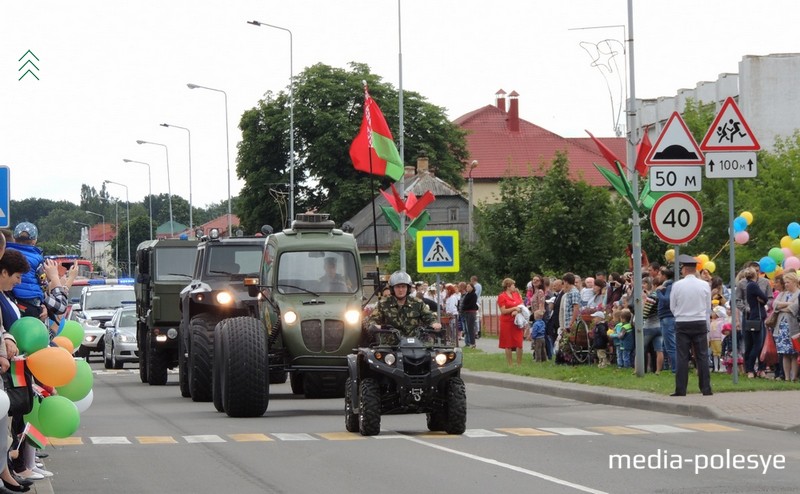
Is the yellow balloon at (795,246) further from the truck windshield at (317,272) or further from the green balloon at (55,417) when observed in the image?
the green balloon at (55,417)

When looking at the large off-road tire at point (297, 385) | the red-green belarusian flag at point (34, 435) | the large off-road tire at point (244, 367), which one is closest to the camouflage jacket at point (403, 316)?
the large off-road tire at point (244, 367)

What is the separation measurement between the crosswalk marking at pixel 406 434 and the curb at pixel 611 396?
0.62m

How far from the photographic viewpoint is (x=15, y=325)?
10820mm

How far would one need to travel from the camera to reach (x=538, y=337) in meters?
29.1

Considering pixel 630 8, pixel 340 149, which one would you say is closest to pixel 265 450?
pixel 630 8

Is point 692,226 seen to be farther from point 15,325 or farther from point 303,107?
point 303,107

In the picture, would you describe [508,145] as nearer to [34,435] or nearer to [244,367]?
[244,367]

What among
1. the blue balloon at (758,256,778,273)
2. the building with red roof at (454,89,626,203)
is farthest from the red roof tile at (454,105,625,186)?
the blue balloon at (758,256,778,273)

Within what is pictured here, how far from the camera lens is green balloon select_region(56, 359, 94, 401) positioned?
11883 millimetres

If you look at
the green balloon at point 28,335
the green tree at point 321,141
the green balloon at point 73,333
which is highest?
the green tree at point 321,141

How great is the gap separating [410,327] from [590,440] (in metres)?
2.46

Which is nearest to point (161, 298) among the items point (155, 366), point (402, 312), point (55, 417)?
point (155, 366)

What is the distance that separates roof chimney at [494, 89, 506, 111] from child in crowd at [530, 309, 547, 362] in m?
87.5

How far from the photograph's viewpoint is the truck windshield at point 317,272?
20266 mm
